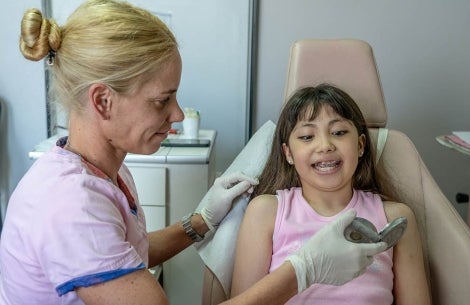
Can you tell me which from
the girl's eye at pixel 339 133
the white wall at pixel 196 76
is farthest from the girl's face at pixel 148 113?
the white wall at pixel 196 76

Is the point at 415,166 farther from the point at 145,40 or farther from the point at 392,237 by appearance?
the point at 145,40

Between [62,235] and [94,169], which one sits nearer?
[62,235]

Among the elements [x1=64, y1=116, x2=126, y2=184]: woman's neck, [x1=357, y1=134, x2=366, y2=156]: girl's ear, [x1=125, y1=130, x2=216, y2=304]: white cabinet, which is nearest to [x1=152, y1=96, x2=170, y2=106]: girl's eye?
[x1=64, y1=116, x2=126, y2=184]: woman's neck

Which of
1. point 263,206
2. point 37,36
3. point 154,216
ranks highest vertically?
point 37,36

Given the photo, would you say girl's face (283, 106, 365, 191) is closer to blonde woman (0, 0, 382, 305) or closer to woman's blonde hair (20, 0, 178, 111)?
blonde woman (0, 0, 382, 305)

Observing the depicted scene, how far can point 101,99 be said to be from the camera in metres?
0.87

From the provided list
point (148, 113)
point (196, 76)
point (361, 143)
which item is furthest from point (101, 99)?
point (196, 76)

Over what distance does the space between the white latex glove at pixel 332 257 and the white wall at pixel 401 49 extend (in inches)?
47.0

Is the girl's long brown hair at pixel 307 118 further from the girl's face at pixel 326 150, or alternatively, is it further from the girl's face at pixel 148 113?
the girl's face at pixel 148 113

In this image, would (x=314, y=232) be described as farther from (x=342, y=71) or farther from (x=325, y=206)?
(x=342, y=71)

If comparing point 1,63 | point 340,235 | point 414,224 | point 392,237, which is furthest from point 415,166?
point 1,63

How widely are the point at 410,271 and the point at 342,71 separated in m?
0.62

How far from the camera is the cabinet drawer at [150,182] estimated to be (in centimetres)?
171

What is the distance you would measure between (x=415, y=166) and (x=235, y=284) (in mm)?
659
